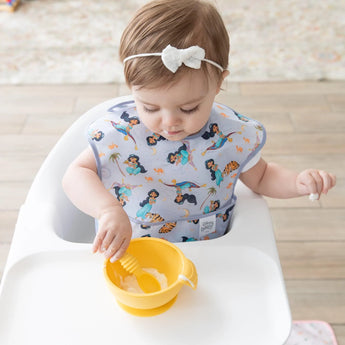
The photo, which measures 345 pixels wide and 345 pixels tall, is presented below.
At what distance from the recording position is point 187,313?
2.35 ft

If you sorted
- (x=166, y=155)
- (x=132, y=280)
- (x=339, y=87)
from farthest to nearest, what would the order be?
(x=339, y=87), (x=166, y=155), (x=132, y=280)

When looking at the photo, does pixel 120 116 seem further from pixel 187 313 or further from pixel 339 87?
pixel 339 87

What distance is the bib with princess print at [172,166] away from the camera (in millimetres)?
890

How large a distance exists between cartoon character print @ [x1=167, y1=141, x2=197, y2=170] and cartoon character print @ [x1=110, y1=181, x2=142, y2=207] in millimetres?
83

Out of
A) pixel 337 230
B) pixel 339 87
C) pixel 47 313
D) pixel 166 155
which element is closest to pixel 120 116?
pixel 166 155

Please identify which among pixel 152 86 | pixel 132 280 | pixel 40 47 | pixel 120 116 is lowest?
pixel 40 47

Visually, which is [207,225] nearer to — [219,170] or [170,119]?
[219,170]

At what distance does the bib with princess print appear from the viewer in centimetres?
89

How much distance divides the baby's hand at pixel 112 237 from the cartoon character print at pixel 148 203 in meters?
0.19

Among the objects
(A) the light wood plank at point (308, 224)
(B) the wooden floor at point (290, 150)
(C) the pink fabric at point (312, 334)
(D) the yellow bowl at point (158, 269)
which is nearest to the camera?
(D) the yellow bowl at point (158, 269)

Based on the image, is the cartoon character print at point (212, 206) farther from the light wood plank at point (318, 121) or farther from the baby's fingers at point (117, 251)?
the light wood plank at point (318, 121)

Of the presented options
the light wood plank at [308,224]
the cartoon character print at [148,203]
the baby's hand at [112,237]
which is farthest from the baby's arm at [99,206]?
the light wood plank at [308,224]

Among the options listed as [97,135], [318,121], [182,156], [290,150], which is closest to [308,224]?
[290,150]

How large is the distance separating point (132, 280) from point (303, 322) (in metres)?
0.69
